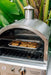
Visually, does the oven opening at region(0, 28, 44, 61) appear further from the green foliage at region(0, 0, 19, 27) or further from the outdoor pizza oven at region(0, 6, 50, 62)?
the green foliage at region(0, 0, 19, 27)

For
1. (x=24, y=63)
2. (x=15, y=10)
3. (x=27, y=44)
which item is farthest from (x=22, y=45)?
(x=15, y=10)

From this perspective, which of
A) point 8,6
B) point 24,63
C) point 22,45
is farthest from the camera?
point 8,6

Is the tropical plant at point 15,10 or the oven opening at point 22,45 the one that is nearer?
the oven opening at point 22,45

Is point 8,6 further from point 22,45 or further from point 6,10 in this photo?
point 22,45

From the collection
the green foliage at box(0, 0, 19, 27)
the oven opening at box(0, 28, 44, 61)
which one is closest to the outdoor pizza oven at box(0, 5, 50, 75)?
the oven opening at box(0, 28, 44, 61)

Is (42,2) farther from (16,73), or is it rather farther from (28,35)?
(16,73)

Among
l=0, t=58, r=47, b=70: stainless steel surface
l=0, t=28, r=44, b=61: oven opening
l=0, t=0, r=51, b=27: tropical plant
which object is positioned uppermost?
l=0, t=0, r=51, b=27: tropical plant

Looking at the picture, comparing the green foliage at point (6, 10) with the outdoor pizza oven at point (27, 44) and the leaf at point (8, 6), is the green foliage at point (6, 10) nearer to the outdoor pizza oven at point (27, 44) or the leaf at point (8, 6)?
the leaf at point (8, 6)

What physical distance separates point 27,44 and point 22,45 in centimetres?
8

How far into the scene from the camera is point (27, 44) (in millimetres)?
1359

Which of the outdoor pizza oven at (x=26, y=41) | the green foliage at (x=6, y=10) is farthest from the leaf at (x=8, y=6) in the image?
the outdoor pizza oven at (x=26, y=41)

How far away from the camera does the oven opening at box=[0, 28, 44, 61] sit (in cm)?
126

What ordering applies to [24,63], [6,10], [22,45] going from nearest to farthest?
[24,63] → [22,45] → [6,10]

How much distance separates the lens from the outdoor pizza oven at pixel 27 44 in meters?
1.09
